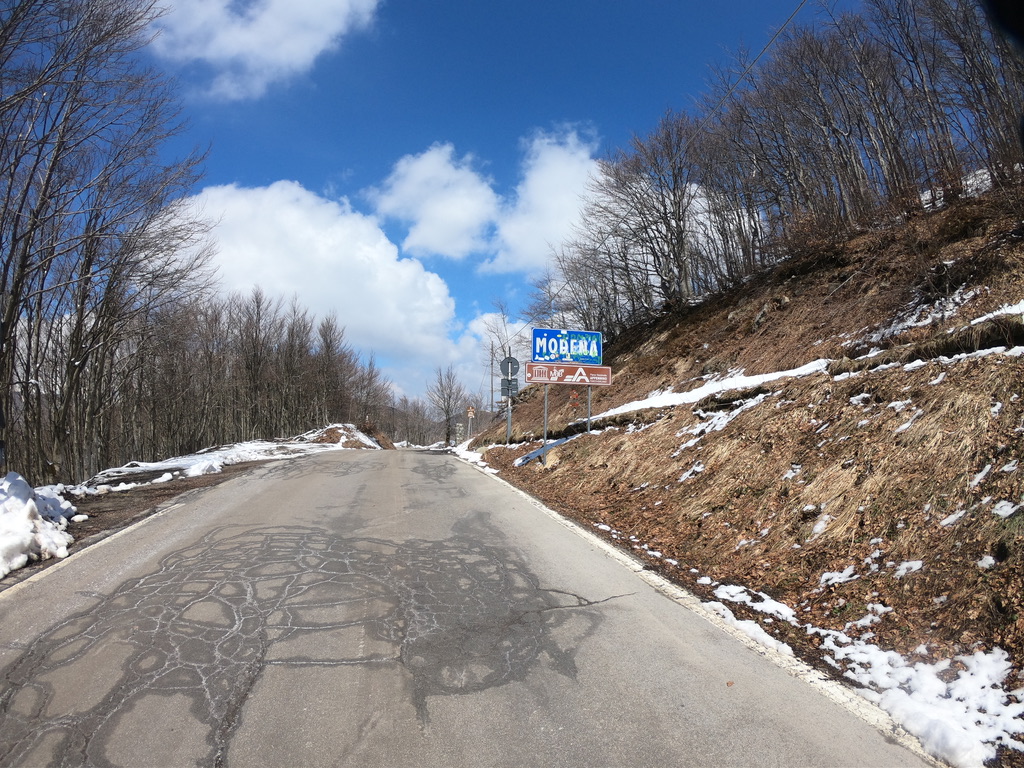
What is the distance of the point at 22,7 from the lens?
733cm

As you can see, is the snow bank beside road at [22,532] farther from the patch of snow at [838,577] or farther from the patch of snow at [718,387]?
the patch of snow at [718,387]

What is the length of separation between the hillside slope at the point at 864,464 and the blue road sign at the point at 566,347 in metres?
2.18

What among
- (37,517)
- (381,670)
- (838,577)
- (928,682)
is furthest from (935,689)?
(37,517)

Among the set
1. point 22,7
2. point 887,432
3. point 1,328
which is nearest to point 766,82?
point 887,432

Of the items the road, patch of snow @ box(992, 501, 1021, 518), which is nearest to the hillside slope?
patch of snow @ box(992, 501, 1021, 518)

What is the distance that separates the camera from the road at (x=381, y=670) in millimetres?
2543

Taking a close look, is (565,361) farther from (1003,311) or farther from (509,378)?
(509,378)

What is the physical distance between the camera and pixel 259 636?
364 cm

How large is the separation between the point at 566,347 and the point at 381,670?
11.7 metres

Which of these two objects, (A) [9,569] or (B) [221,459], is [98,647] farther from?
(B) [221,459]

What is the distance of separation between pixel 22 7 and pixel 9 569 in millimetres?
7649

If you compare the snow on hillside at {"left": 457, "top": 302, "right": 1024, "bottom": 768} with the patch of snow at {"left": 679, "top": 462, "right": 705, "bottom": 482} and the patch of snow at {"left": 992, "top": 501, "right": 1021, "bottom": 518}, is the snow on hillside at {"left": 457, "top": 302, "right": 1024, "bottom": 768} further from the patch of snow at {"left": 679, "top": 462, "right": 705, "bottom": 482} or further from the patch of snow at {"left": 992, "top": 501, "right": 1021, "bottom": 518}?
the patch of snow at {"left": 679, "top": 462, "right": 705, "bottom": 482}

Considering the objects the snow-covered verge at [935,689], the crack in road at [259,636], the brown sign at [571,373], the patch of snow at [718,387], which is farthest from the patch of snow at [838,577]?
the brown sign at [571,373]

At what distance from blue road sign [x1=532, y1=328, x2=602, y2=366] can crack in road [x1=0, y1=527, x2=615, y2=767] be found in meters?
9.18
